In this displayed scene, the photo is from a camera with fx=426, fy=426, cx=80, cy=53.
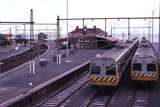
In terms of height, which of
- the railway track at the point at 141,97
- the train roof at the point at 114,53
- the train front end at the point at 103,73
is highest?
the train roof at the point at 114,53

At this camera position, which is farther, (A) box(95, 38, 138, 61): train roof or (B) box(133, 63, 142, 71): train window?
(B) box(133, 63, 142, 71): train window

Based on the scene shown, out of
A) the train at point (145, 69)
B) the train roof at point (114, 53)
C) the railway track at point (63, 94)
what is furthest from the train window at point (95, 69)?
the train at point (145, 69)

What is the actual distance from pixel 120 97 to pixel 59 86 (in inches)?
262

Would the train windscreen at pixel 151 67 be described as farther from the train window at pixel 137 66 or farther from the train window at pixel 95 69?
the train window at pixel 95 69

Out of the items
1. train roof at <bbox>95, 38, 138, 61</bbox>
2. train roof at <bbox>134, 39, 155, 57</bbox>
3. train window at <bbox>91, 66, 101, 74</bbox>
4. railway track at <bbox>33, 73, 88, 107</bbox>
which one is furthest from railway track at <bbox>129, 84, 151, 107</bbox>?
railway track at <bbox>33, 73, 88, 107</bbox>

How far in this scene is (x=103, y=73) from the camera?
3114cm

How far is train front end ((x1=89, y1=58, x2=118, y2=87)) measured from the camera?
101 feet

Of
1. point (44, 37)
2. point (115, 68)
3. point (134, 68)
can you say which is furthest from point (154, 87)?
point (44, 37)

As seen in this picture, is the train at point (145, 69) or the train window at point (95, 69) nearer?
the train window at point (95, 69)

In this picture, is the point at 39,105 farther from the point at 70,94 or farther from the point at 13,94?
the point at 70,94

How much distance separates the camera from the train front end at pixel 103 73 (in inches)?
1215

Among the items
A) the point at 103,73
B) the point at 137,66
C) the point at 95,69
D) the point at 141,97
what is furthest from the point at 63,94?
the point at 137,66

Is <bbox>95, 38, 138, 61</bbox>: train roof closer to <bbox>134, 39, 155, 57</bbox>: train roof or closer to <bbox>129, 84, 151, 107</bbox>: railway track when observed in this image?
<bbox>134, 39, 155, 57</bbox>: train roof

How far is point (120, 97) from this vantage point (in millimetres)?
29734
